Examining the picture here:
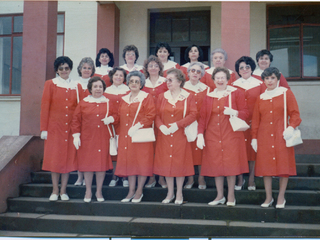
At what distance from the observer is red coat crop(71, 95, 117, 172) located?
16.5 feet

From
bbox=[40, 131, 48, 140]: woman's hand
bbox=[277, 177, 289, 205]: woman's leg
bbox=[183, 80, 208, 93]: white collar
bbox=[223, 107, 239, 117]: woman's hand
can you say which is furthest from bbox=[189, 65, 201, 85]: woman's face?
bbox=[40, 131, 48, 140]: woman's hand

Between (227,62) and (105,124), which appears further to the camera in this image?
(227,62)

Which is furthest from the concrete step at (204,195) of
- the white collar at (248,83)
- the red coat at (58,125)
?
the white collar at (248,83)

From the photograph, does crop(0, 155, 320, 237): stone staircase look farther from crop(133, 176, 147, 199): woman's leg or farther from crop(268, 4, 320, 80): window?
crop(268, 4, 320, 80): window

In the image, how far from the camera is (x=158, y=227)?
176 inches

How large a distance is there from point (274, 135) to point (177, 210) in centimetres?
165

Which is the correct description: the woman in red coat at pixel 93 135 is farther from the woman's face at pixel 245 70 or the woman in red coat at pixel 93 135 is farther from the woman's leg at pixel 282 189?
the woman's leg at pixel 282 189

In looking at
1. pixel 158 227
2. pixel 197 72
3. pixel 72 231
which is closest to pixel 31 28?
pixel 197 72

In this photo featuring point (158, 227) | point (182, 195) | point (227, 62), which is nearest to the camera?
point (158, 227)

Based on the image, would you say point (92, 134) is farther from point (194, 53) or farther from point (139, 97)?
point (194, 53)

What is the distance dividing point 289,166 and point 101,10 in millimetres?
6367

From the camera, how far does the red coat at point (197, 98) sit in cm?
514

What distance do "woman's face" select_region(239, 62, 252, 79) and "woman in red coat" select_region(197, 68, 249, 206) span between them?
0.59 meters

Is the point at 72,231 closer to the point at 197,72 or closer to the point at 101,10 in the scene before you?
the point at 197,72
